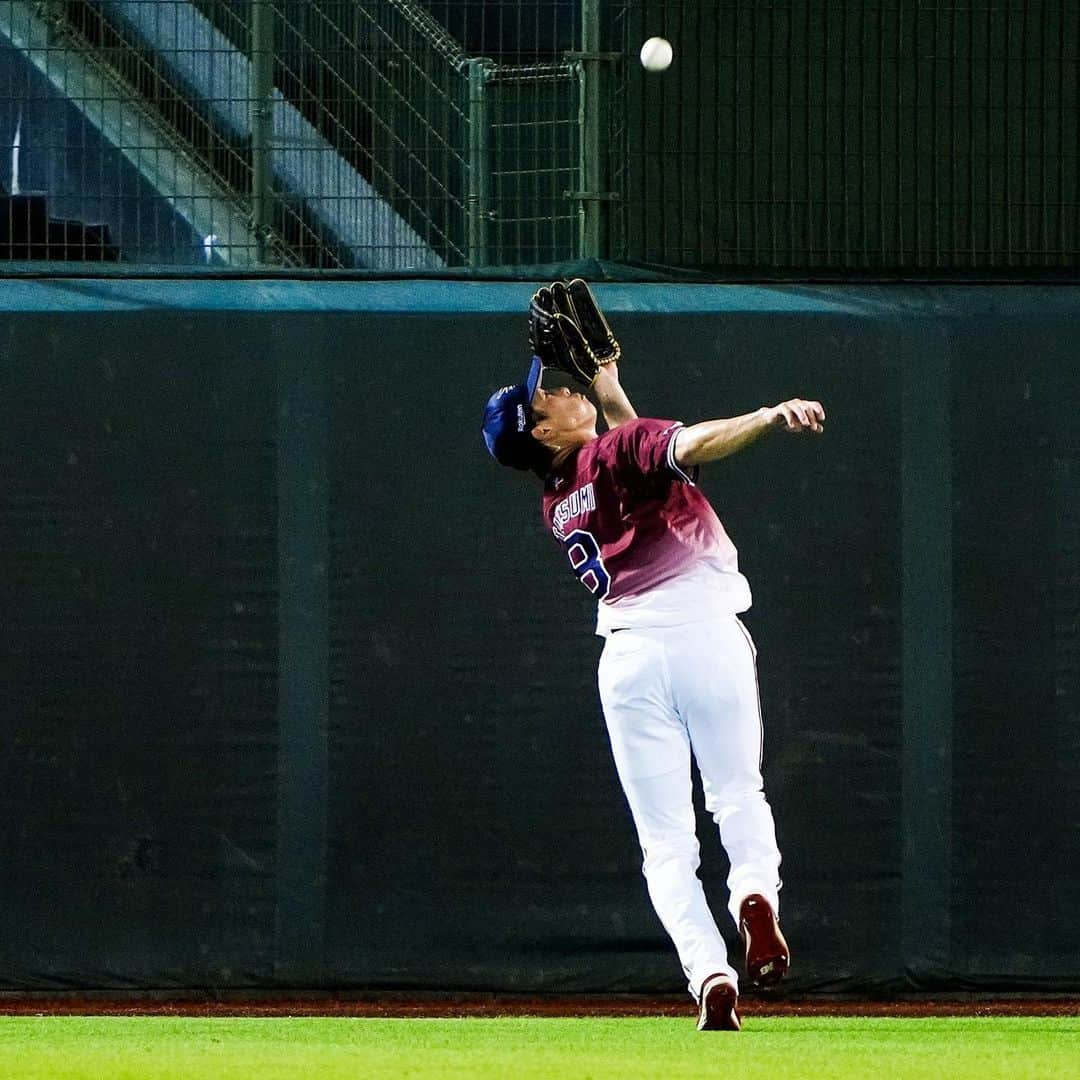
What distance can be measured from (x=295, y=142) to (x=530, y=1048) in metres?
4.22

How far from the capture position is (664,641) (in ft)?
20.7

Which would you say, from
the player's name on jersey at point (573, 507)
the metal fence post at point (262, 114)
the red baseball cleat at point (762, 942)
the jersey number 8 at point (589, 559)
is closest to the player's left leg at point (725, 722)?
the red baseball cleat at point (762, 942)

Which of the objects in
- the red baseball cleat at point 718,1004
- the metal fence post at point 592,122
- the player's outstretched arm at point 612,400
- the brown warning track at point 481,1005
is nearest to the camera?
the red baseball cleat at point 718,1004

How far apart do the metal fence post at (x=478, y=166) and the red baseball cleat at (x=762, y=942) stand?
11.8ft

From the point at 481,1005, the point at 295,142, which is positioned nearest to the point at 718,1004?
the point at 481,1005

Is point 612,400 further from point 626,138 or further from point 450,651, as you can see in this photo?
point 626,138

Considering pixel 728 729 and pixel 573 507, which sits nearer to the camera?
pixel 728 729

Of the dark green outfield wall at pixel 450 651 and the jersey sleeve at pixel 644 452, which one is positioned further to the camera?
the dark green outfield wall at pixel 450 651

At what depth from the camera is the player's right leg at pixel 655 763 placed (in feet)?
20.6

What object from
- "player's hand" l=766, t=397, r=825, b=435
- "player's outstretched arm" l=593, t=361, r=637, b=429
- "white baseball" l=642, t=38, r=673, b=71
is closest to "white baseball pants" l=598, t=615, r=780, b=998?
"player's outstretched arm" l=593, t=361, r=637, b=429

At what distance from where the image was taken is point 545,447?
6.62 m

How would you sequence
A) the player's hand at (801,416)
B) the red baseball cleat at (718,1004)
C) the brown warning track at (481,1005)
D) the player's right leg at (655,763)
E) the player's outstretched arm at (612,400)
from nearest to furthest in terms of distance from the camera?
the player's hand at (801,416) < the red baseball cleat at (718,1004) < the player's right leg at (655,763) < the player's outstretched arm at (612,400) < the brown warning track at (481,1005)

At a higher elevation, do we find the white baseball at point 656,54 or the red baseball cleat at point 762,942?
the white baseball at point 656,54

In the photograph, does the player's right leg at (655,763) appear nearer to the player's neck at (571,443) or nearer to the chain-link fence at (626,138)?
the player's neck at (571,443)
